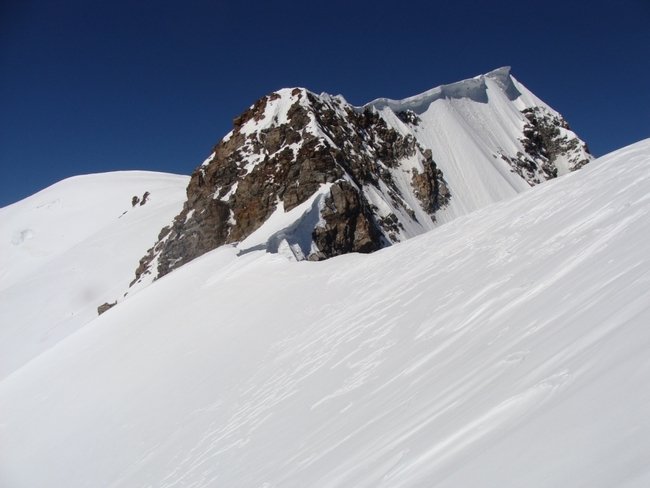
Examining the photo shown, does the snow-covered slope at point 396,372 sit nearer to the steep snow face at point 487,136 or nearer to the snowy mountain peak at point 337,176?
the snowy mountain peak at point 337,176

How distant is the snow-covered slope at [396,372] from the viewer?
2744 mm

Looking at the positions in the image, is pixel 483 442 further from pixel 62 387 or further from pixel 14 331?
pixel 14 331

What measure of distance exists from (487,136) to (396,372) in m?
55.2

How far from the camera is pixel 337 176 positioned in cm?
3177

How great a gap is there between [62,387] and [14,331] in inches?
1215

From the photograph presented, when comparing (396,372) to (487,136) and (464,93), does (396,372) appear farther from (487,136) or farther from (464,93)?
(464,93)

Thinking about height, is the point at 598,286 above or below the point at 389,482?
above

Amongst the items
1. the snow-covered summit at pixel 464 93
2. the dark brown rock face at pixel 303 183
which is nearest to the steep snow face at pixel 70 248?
the dark brown rock face at pixel 303 183

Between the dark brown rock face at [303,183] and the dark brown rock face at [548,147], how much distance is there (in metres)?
17.8

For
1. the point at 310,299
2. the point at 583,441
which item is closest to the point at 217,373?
the point at 310,299

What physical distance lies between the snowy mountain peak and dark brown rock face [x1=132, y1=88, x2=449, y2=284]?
0.30ft

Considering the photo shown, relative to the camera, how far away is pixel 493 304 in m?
5.76

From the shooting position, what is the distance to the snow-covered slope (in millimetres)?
2744

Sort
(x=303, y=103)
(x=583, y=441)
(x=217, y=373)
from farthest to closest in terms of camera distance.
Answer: (x=303, y=103), (x=217, y=373), (x=583, y=441)
